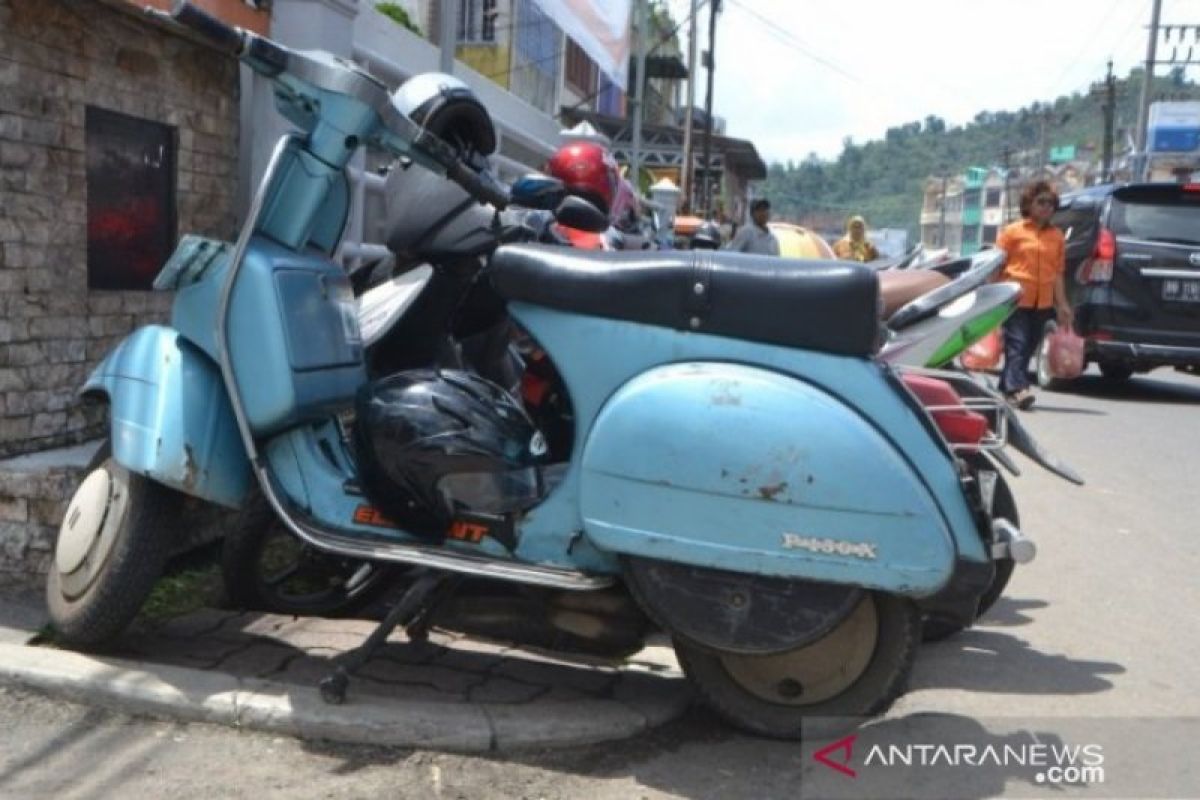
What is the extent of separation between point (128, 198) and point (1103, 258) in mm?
8436

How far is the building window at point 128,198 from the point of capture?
4980mm

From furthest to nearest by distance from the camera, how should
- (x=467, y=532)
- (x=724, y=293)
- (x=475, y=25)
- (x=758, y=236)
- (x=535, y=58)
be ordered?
(x=535, y=58) → (x=475, y=25) → (x=758, y=236) → (x=467, y=532) → (x=724, y=293)

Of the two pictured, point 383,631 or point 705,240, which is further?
point 705,240

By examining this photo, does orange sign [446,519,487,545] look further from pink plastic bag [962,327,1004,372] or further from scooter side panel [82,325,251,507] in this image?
pink plastic bag [962,327,1004,372]

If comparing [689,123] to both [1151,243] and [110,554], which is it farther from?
[110,554]

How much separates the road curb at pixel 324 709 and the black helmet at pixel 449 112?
5.17ft

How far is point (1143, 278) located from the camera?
35.2ft

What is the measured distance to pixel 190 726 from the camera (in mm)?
3250

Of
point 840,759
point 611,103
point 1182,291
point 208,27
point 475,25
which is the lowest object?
point 840,759

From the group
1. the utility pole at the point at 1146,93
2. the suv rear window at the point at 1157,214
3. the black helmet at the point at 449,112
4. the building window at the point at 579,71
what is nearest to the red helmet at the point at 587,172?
the black helmet at the point at 449,112

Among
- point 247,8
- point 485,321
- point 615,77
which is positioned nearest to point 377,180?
point 247,8

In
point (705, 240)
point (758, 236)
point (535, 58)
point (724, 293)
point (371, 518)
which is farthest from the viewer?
point (535, 58)

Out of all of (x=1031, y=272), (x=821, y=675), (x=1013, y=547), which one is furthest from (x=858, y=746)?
(x=1031, y=272)

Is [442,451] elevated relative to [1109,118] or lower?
lower
